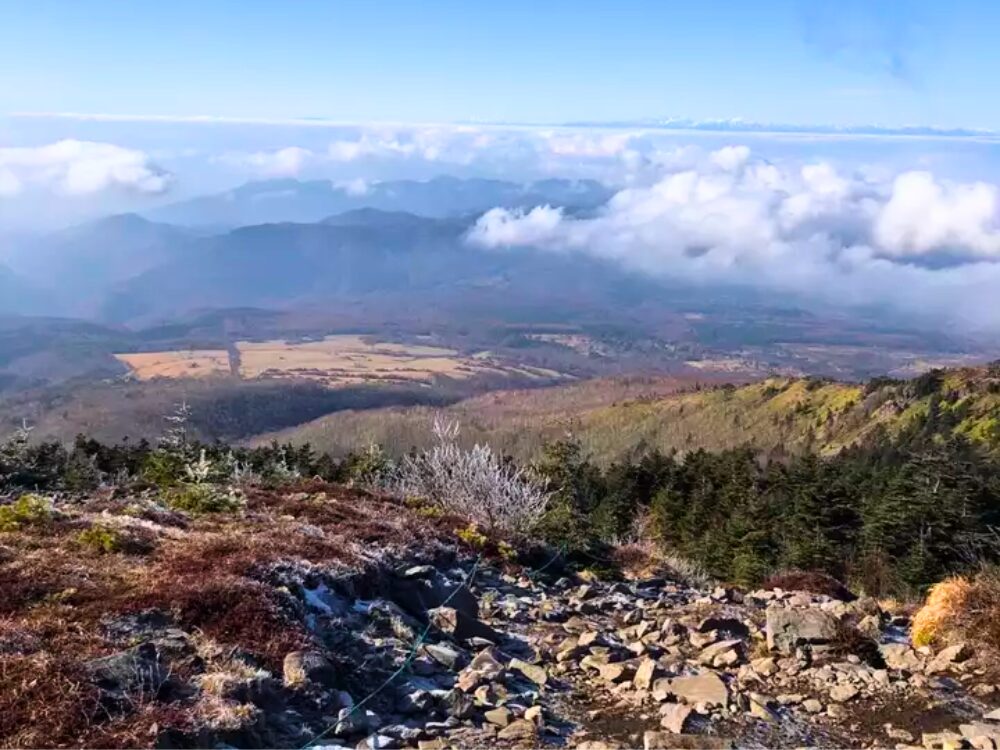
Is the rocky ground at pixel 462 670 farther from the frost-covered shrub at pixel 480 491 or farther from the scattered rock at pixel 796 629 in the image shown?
the frost-covered shrub at pixel 480 491

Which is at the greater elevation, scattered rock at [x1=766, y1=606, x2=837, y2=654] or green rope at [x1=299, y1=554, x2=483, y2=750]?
green rope at [x1=299, y1=554, x2=483, y2=750]

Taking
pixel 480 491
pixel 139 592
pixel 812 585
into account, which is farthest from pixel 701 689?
pixel 480 491

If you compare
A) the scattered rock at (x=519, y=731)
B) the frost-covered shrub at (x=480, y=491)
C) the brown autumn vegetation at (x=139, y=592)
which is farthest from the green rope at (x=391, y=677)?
the frost-covered shrub at (x=480, y=491)

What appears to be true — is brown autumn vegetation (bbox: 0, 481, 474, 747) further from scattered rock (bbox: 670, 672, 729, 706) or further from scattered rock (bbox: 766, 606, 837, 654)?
scattered rock (bbox: 766, 606, 837, 654)

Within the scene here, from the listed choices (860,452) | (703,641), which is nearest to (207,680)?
(703,641)

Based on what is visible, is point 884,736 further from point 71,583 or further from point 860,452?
point 860,452

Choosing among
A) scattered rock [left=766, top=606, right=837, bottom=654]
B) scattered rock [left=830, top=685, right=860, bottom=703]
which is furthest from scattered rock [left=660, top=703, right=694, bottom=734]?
scattered rock [left=766, top=606, right=837, bottom=654]
